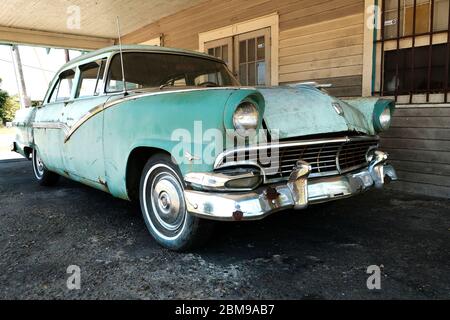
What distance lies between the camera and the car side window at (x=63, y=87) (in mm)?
4184

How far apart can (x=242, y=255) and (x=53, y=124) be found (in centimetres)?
269

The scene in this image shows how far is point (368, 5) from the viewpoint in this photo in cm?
471

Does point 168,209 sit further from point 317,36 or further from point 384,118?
point 317,36

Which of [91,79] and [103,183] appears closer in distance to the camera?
[103,183]

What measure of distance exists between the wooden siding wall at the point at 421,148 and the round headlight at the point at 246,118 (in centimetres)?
296

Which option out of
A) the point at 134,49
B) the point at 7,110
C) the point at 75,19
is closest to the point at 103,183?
the point at 134,49

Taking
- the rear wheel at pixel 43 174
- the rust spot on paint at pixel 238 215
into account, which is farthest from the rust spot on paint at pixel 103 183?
the rear wheel at pixel 43 174

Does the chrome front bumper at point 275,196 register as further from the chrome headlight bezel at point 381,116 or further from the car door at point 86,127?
the car door at point 86,127

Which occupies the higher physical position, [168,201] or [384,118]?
[384,118]

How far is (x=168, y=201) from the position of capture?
8.75 ft

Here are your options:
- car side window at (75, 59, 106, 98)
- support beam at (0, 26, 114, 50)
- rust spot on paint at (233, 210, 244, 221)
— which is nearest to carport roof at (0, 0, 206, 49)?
support beam at (0, 26, 114, 50)
